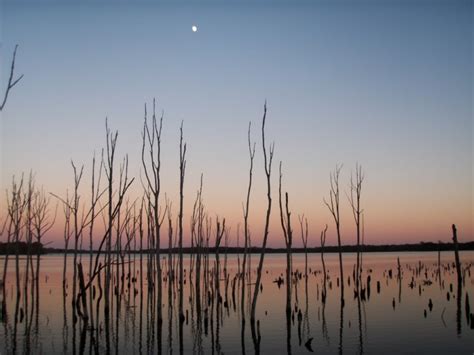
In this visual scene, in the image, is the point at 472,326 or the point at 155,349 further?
the point at 472,326

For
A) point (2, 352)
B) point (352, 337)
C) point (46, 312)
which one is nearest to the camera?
→ point (2, 352)

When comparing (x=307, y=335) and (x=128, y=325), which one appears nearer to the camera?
(x=307, y=335)

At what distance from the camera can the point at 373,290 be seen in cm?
2723

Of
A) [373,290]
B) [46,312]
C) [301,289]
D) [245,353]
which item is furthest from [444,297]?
[46,312]

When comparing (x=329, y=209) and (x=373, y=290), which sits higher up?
(x=329, y=209)

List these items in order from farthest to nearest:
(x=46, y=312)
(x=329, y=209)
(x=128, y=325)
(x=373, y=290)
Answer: (x=373, y=290)
(x=329, y=209)
(x=46, y=312)
(x=128, y=325)

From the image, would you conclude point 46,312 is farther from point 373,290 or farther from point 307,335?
Answer: point 373,290

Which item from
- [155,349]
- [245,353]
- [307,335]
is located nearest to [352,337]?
[307,335]

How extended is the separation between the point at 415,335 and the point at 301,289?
1396 centimetres

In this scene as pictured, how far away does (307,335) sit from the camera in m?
14.5

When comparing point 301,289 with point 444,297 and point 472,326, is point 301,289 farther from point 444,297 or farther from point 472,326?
point 472,326

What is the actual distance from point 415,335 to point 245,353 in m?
5.79

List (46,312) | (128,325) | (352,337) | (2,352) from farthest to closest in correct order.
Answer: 1. (46,312)
2. (128,325)
3. (352,337)
4. (2,352)

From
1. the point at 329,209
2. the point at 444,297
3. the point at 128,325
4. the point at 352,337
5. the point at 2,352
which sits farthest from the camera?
the point at 444,297
